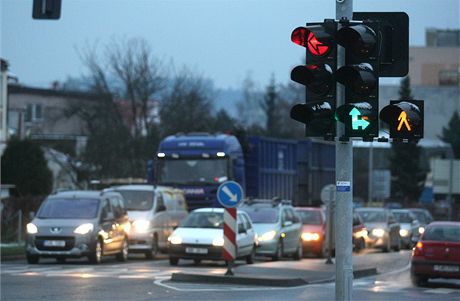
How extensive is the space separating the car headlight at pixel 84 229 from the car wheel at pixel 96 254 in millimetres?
419

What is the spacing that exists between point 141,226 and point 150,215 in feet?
1.77

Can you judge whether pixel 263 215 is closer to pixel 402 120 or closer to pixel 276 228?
pixel 276 228

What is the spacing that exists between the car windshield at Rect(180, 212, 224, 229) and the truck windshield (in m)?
5.42

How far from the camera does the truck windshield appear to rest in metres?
34.5

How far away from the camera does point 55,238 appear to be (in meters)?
27.2

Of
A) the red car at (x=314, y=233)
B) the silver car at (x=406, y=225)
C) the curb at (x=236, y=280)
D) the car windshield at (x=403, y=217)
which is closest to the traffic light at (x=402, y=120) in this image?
the curb at (x=236, y=280)

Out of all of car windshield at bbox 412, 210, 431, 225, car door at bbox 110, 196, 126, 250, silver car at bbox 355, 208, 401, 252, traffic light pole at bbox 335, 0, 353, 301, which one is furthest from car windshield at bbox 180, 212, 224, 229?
car windshield at bbox 412, 210, 431, 225

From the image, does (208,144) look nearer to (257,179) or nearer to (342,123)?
(257,179)

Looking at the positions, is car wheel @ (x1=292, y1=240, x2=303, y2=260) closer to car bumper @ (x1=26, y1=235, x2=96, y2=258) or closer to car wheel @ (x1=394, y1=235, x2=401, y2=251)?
car bumper @ (x1=26, y1=235, x2=96, y2=258)

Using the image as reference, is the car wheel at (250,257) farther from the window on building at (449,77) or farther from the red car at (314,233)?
the window on building at (449,77)

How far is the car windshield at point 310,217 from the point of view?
3556 cm

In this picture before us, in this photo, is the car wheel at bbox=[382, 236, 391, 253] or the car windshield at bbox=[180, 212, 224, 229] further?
the car wheel at bbox=[382, 236, 391, 253]

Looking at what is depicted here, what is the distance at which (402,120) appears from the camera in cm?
1083

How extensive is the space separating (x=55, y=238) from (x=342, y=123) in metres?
17.7
